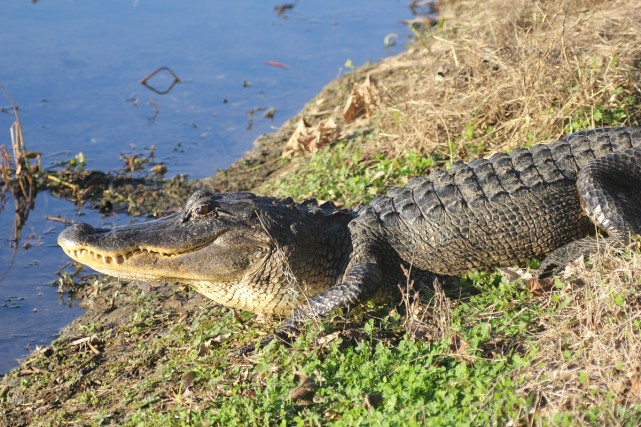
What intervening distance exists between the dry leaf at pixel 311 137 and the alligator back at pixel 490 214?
2.60 meters

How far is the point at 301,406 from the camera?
4348mm

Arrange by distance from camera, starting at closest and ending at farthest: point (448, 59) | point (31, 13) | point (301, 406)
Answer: point (301, 406)
point (448, 59)
point (31, 13)

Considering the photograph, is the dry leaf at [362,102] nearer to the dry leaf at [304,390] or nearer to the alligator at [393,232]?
the alligator at [393,232]

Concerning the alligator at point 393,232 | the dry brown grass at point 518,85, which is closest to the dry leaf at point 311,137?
the dry brown grass at point 518,85

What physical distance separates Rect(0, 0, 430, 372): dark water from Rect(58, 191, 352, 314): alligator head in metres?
1.48

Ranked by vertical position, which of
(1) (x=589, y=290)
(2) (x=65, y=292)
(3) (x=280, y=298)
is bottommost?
(2) (x=65, y=292)

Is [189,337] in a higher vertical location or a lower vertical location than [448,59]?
lower

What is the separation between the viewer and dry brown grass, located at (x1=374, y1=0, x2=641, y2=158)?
6984 mm

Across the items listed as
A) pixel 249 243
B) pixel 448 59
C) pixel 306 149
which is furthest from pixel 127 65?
pixel 249 243

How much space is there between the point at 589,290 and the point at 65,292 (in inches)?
161

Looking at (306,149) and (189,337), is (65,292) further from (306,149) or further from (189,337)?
(306,149)

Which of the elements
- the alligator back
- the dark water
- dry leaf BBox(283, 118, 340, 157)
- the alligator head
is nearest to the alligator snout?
the alligator head

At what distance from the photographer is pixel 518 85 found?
7102 mm

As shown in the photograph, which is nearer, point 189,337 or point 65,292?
point 189,337
